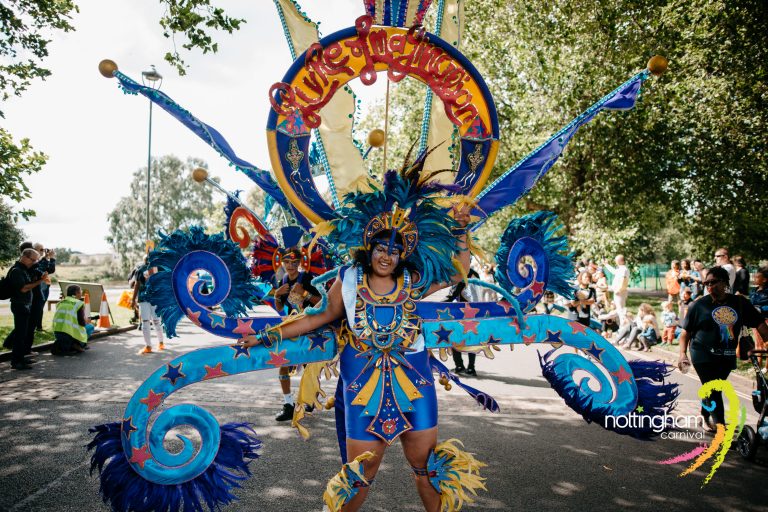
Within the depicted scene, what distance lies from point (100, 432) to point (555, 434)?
13.6ft

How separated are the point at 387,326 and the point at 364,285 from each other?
273 millimetres

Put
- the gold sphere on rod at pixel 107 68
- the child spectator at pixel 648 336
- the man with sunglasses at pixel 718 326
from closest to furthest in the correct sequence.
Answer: the gold sphere on rod at pixel 107 68 → the man with sunglasses at pixel 718 326 → the child spectator at pixel 648 336

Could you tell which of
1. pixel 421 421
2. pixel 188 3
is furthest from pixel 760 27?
pixel 421 421

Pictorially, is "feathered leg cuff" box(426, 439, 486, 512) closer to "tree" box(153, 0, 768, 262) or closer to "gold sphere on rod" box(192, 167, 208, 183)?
"gold sphere on rod" box(192, 167, 208, 183)

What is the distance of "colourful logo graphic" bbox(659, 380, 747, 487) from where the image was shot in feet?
14.7

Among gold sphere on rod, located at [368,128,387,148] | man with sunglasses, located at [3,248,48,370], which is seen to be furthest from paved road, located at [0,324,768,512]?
gold sphere on rod, located at [368,128,387,148]

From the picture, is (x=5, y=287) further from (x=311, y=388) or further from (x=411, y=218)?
(x=411, y=218)

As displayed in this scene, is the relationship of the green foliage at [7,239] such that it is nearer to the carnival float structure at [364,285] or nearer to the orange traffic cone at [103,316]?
the orange traffic cone at [103,316]

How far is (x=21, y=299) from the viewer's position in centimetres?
760

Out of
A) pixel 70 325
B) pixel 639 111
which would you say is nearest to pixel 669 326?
pixel 639 111

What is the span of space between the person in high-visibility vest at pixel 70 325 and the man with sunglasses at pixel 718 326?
9.26 m

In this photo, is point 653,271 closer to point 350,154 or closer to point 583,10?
point 583,10

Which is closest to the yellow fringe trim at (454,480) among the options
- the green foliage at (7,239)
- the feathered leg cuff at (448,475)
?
the feathered leg cuff at (448,475)

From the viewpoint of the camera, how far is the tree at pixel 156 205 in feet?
167
